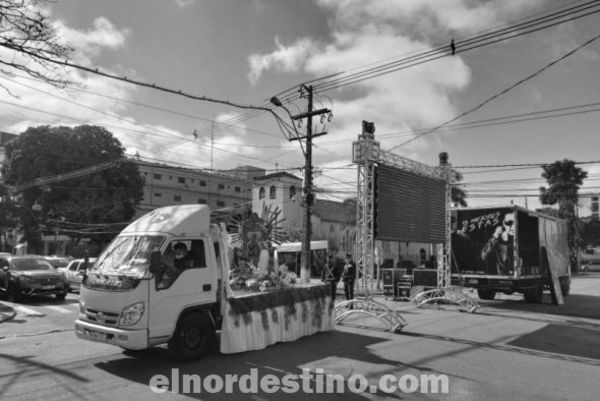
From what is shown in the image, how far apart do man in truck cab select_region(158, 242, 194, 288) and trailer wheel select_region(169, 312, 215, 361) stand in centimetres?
72

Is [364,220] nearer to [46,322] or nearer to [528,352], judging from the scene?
[528,352]

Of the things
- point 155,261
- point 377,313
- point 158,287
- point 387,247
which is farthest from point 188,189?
point 155,261

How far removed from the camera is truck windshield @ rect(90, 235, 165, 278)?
7785 mm

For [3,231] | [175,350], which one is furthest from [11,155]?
[175,350]

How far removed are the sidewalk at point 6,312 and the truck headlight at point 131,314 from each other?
25.7 feet

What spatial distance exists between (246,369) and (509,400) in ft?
12.7

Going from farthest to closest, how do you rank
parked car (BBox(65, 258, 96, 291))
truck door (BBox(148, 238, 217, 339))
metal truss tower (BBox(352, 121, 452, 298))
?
parked car (BBox(65, 258, 96, 291)) < metal truss tower (BBox(352, 121, 452, 298)) < truck door (BBox(148, 238, 217, 339))

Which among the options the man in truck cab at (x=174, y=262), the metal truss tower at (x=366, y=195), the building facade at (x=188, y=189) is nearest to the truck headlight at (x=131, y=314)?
the man in truck cab at (x=174, y=262)

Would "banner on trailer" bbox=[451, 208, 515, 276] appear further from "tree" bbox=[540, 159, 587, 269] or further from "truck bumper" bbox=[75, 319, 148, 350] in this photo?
"tree" bbox=[540, 159, 587, 269]

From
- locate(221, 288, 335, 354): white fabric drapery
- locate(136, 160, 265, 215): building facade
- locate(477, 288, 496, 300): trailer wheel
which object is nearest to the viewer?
locate(221, 288, 335, 354): white fabric drapery

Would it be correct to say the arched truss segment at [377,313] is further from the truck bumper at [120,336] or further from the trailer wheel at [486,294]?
the trailer wheel at [486,294]

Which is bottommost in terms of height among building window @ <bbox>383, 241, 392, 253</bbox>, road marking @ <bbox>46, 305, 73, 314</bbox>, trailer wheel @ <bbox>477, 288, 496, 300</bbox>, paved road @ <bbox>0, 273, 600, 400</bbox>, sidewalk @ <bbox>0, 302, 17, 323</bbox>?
road marking @ <bbox>46, 305, 73, 314</bbox>

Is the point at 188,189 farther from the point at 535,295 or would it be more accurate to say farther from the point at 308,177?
the point at 535,295

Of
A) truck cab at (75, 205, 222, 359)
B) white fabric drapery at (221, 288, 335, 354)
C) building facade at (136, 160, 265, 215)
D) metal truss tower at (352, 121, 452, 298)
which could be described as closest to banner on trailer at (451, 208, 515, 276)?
→ metal truss tower at (352, 121, 452, 298)
